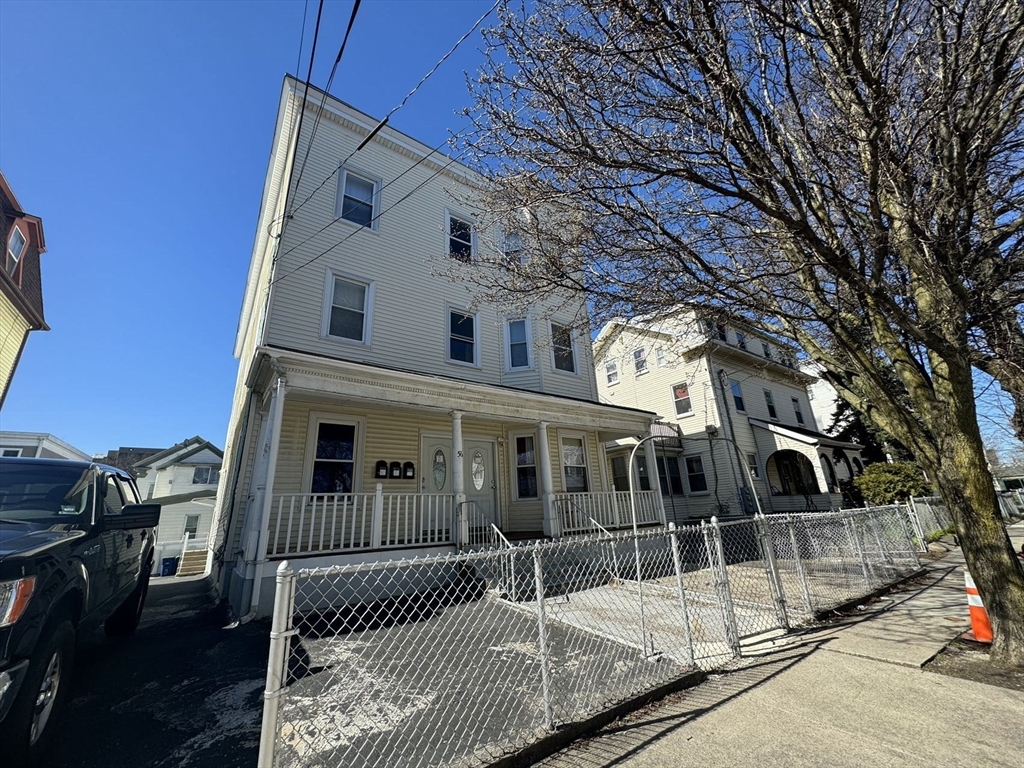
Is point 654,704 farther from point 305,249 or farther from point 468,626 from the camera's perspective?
point 305,249

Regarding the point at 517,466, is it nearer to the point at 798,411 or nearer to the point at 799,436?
the point at 799,436

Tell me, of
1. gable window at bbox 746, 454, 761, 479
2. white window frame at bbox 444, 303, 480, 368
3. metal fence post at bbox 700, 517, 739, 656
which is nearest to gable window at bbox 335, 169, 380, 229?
white window frame at bbox 444, 303, 480, 368

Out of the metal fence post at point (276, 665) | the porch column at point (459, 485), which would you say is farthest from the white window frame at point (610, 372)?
the metal fence post at point (276, 665)

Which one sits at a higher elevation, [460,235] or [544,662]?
[460,235]

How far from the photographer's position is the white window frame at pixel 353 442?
759 centimetres

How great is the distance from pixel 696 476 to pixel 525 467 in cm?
1057

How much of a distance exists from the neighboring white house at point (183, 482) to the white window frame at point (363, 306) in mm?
17951

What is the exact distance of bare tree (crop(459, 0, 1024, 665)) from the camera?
11.2ft

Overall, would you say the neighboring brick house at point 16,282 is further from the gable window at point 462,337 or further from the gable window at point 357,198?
the gable window at point 462,337

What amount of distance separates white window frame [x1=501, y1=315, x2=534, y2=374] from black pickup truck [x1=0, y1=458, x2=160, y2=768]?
7.75 meters

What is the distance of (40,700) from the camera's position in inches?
105

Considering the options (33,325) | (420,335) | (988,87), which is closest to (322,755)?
(988,87)

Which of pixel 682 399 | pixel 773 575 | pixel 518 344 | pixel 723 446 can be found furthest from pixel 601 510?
pixel 682 399

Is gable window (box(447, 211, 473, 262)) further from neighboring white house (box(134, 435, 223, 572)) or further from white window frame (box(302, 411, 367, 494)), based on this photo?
neighboring white house (box(134, 435, 223, 572))
